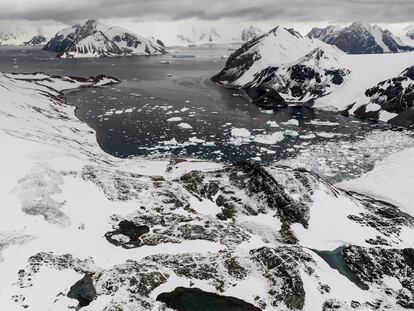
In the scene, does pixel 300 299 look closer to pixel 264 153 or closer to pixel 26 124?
pixel 264 153

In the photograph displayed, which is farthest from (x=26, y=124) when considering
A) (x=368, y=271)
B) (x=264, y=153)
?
(x=368, y=271)

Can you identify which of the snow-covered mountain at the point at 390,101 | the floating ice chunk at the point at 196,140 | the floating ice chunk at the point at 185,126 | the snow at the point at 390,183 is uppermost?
the snow-covered mountain at the point at 390,101

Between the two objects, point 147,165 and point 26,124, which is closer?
point 147,165

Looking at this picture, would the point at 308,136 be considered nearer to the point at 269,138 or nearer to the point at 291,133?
the point at 291,133

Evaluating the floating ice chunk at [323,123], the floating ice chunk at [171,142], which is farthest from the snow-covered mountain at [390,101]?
the floating ice chunk at [171,142]

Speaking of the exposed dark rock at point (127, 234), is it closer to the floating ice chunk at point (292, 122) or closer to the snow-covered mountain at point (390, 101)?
the floating ice chunk at point (292, 122)

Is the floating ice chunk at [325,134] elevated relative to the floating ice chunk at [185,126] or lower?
lower

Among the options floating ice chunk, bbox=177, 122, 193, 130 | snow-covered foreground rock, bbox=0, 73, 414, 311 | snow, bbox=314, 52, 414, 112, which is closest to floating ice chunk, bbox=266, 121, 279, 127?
floating ice chunk, bbox=177, 122, 193, 130

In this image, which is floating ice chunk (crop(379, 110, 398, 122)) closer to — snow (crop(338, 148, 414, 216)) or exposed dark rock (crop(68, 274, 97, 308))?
snow (crop(338, 148, 414, 216))
